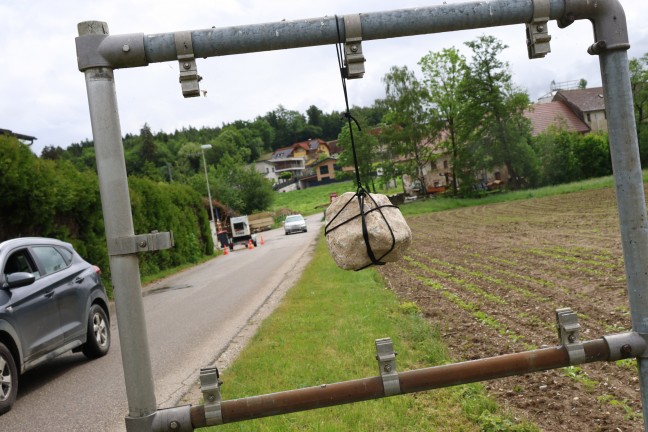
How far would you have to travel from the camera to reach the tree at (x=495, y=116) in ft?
191

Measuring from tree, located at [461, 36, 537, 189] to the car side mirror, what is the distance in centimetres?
5363

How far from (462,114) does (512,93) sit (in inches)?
196

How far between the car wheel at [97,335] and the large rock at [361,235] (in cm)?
756

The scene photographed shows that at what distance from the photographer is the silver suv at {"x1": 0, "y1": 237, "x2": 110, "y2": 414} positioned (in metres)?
7.53

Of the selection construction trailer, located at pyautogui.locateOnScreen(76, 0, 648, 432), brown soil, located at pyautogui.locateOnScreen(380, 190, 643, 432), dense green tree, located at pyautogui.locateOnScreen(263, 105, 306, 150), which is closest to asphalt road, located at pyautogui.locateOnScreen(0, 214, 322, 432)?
brown soil, located at pyautogui.locateOnScreen(380, 190, 643, 432)

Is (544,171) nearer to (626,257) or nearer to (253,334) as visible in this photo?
(253,334)

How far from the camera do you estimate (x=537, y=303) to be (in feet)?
32.6

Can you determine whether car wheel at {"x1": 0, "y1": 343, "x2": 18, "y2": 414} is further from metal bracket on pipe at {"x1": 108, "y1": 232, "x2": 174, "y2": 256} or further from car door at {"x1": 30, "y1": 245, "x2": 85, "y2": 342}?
metal bracket on pipe at {"x1": 108, "y1": 232, "x2": 174, "y2": 256}

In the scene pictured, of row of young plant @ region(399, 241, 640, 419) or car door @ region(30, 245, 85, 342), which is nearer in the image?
row of young plant @ region(399, 241, 640, 419)

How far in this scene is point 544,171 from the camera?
198ft

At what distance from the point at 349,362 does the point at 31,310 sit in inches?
160

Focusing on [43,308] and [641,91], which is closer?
[43,308]

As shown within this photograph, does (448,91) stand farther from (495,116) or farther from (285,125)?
(285,125)

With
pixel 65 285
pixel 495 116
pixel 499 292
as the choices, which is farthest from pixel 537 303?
pixel 495 116
